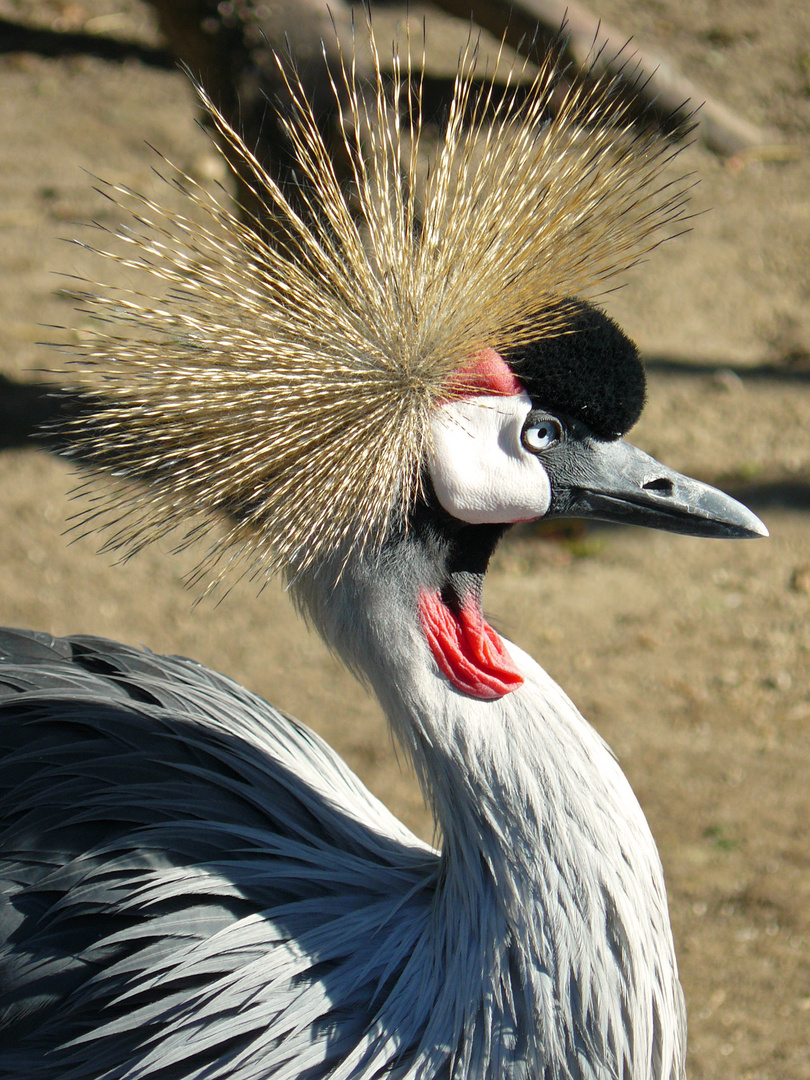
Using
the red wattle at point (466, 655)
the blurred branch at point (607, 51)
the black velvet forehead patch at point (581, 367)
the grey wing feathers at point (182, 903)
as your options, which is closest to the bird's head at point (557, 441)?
the black velvet forehead patch at point (581, 367)

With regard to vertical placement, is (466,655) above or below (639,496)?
below

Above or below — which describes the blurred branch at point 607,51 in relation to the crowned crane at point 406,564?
above

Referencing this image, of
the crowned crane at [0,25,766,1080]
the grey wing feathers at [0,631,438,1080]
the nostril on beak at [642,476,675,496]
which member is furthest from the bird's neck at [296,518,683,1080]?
the nostril on beak at [642,476,675,496]

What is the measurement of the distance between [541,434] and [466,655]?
25cm

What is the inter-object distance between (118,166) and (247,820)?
152 inches

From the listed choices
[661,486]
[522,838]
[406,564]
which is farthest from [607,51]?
[522,838]

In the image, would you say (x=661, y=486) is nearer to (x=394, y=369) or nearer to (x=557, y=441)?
(x=557, y=441)

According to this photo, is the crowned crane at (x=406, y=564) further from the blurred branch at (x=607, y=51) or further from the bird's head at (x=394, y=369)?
the blurred branch at (x=607, y=51)

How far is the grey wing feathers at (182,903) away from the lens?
1.19 m

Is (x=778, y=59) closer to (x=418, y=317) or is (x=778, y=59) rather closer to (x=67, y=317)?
(x=67, y=317)

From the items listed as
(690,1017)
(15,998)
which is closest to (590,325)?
(15,998)

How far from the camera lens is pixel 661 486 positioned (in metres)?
1.24

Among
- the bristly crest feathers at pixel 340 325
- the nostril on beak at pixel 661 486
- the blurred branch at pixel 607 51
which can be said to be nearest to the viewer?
the bristly crest feathers at pixel 340 325

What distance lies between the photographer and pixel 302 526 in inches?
45.0
